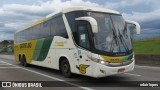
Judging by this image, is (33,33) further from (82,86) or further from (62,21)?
(82,86)

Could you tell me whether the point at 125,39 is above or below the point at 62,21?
below

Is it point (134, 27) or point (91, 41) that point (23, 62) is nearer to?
point (134, 27)

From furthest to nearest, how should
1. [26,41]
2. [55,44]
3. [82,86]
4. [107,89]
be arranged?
[26,41] → [55,44] → [82,86] → [107,89]

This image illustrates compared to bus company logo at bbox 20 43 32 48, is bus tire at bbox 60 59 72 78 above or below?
below

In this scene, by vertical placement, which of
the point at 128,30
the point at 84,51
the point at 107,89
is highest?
the point at 128,30

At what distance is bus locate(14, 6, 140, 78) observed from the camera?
11641 millimetres

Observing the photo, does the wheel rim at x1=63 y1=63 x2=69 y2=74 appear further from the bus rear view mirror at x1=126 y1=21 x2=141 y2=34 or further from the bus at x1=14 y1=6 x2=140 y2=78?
the bus rear view mirror at x1=126 y1=21 x2=141 y2=34

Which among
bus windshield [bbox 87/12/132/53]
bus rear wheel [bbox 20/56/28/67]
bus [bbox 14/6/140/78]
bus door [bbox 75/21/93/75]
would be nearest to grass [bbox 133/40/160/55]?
bus rear wheel [bbox 20/56/28/67]

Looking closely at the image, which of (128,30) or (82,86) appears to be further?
(128,30)

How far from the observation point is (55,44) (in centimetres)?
1543

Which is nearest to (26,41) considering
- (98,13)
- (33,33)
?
(33,33)

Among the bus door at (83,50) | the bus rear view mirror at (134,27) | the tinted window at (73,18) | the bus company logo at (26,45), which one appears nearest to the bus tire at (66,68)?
the bus door at (83,50)

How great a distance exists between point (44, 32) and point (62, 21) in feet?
10.8

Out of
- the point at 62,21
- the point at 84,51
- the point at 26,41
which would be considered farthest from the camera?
the point at 26,41
